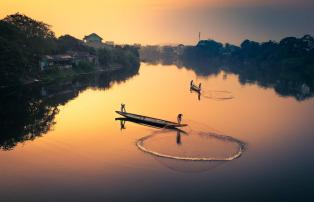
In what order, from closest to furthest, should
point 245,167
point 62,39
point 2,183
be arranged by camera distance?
point 2,183, point 245,167, point 62,39

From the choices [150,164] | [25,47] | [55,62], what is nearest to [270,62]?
[55,62]

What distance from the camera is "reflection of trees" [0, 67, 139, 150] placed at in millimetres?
29344

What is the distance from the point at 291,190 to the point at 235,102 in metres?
29.4

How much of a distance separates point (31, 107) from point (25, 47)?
22.0m

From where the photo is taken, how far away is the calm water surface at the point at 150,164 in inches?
747

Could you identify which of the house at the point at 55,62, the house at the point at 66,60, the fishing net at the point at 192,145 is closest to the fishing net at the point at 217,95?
the fishing net at the point at 192,145

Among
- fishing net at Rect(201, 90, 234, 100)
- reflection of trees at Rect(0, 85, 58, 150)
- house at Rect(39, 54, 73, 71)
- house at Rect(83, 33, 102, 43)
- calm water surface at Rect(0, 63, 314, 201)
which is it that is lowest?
calm water surface at Rect(0, 63, 314, 201)

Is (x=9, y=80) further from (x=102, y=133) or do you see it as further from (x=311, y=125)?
(x=311, y=125)

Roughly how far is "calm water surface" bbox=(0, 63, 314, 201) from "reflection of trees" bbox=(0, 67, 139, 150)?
1.34 m

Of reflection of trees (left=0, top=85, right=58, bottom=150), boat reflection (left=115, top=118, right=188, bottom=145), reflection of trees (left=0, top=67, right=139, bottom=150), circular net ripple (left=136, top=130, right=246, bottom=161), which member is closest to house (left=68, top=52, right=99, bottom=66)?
reflection of trees (left=0, top=67, right=139, bottom=150)

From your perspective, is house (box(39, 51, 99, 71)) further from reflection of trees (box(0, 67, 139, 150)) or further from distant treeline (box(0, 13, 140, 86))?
reflection of trees (box(0, 67, 139, 150))

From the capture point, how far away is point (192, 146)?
1060 inches

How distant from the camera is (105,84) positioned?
64.2 metres

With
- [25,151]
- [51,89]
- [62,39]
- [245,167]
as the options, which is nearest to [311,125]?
[245,167]
